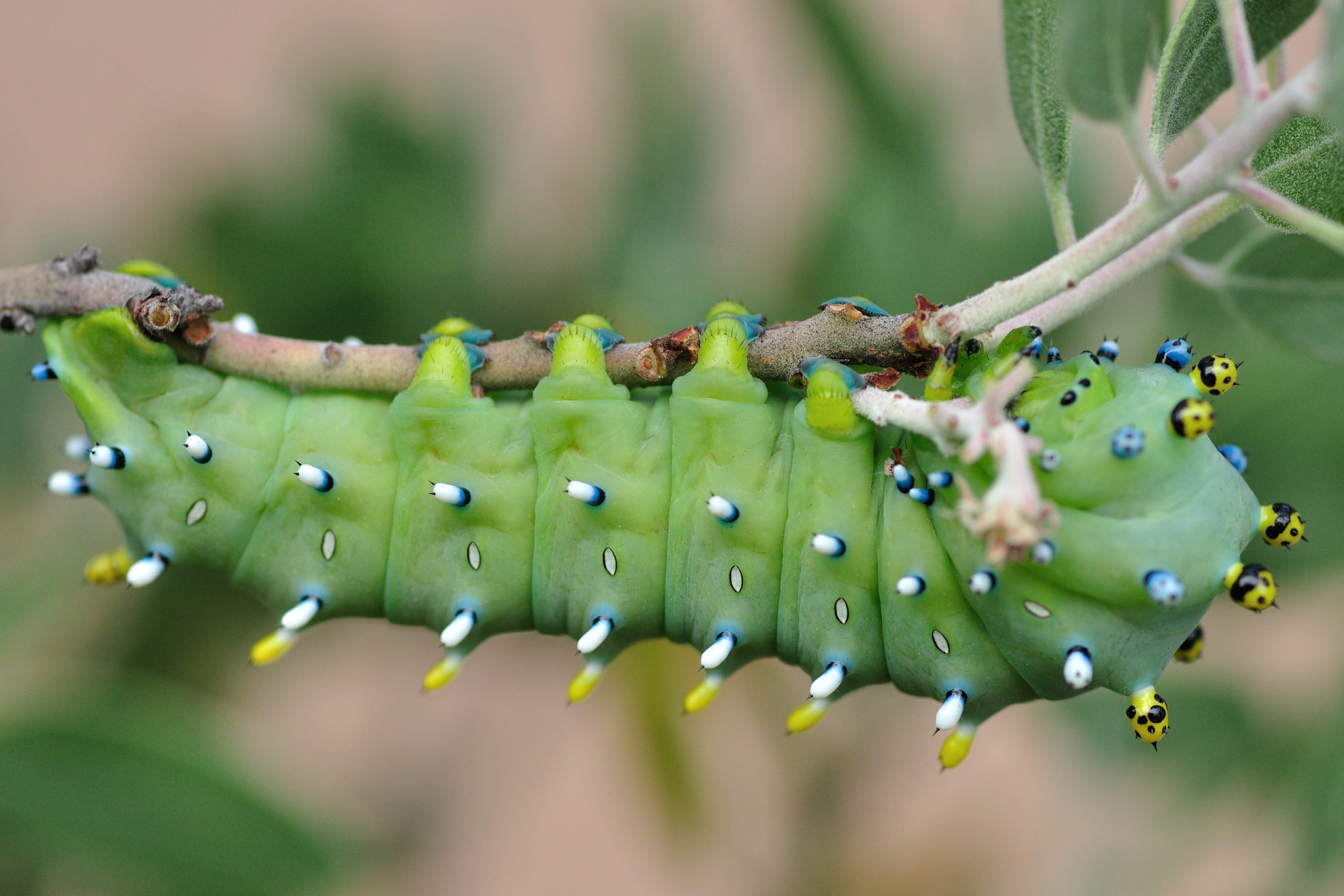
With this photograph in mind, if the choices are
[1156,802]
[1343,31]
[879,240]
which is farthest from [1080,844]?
[1343,31]

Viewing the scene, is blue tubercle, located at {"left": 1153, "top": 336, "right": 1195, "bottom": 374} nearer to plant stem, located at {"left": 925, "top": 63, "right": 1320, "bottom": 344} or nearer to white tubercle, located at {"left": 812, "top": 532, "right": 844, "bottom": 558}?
plant stem, located at {"left": 925, "top": 63, "right": 1320, "bottom": 344}

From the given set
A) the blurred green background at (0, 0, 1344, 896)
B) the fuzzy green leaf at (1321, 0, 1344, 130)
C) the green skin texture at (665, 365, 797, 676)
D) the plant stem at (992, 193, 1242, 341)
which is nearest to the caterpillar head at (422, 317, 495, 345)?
the green skin texture at (665, 365, 797, 676)

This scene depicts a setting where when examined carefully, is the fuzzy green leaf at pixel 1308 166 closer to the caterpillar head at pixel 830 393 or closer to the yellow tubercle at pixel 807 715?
the caterpillar head at pixel 830 393

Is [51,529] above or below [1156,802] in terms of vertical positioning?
above

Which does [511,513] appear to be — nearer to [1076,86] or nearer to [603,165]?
[1076,86]

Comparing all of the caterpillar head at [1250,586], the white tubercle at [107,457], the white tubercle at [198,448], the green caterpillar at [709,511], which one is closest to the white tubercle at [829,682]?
the green caterpillar at [709,511]

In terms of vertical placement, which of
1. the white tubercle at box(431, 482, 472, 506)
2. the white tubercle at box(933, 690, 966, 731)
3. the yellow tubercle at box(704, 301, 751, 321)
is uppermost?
the yellow tubercle at box(704, 301, 751, 321)
